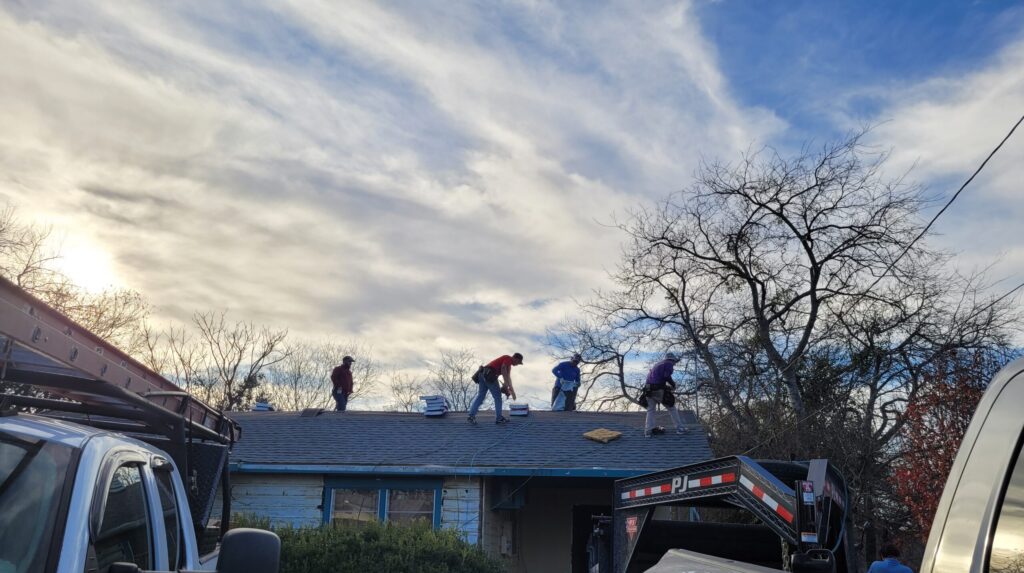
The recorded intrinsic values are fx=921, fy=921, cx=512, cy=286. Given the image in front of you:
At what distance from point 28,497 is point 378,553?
29.9ft

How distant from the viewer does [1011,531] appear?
5.83 feet

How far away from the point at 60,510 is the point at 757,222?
25704 millimetres

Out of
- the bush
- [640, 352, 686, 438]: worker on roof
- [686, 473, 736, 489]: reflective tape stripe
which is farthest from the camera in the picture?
[640, 352, 686, 438]: worker on roof

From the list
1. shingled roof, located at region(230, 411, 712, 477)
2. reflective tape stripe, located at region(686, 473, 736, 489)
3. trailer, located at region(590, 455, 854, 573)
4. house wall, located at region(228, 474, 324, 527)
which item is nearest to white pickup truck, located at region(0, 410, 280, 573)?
trailer, located at region(590, 455, 854, 573)

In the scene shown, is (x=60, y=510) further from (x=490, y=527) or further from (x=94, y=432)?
(x=490, y=527)

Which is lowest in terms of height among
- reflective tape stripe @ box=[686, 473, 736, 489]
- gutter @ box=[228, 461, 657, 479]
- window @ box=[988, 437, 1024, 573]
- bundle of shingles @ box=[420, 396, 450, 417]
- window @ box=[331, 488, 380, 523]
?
window @ box=[331, 488, 380, 523]

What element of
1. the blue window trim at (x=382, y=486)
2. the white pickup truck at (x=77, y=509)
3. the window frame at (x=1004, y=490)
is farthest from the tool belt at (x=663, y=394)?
the window frame at (x=1004, y=490)

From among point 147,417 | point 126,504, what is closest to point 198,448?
point 147,417

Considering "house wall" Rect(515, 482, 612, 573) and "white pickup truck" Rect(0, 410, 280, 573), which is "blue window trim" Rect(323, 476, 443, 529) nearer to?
"house wall" Rect(515, 482, 612, 573)

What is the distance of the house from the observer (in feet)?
53.9

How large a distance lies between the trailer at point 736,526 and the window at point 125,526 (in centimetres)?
211

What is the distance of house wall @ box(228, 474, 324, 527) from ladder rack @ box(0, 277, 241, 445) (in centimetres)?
1116

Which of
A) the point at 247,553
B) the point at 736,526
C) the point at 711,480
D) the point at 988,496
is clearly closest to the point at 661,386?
the point at 736,526

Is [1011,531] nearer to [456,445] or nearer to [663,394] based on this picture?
[663,394]
